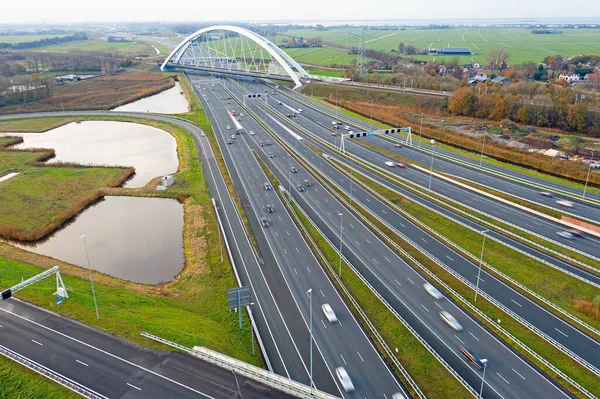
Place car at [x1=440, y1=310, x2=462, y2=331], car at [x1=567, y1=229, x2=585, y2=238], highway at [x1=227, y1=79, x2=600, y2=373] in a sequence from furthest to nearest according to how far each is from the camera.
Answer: car at [x1=567, y1=229, x2=585, y2=238], car at [x1=440, y1=310, x2=462, y2=331], highway at [x1=227, y1=79, x2=600, y2=373]

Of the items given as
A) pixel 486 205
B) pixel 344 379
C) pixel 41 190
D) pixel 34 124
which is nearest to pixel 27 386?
pixel 344 379

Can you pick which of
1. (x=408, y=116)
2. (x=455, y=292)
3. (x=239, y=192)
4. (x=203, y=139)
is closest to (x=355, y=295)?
(x=455, y=292)

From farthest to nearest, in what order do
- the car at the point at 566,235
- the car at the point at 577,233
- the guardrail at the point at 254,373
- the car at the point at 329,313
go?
1. the car at the point at 577,233
2. the car at the point at 566,235
3. the car at the point at 329,313
4. the guardrail at the point at 254,373

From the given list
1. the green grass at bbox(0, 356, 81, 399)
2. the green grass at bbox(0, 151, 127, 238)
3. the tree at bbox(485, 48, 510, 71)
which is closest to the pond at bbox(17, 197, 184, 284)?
the green grass at bbox(0, 151, 127, 238)

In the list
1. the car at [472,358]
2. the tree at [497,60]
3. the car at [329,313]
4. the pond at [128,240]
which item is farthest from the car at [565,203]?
the tree at [497,60]

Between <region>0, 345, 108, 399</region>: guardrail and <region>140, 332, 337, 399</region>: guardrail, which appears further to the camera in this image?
<region>0, 345, 108, 399</region>: guardrail

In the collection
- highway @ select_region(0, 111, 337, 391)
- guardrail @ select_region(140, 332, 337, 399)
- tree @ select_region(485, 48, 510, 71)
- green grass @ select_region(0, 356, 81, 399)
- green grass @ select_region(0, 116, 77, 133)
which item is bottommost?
highway @ select_region(0, 111, 337, 391)

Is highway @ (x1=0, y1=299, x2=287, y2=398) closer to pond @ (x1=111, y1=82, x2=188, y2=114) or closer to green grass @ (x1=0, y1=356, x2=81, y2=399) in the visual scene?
green grass @ (x1=0, y1=356, x2=81, y2=399)

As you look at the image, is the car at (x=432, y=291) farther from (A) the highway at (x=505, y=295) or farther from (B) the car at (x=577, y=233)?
(B) the car at (x=577, y=233)

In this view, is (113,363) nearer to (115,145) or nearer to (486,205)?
(486,205)
